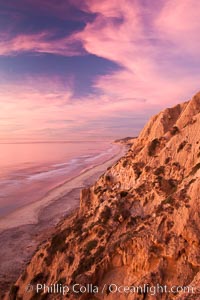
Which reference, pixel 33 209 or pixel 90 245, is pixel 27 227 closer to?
pixel 33 209

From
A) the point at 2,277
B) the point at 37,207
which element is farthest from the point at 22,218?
the point at 2,277

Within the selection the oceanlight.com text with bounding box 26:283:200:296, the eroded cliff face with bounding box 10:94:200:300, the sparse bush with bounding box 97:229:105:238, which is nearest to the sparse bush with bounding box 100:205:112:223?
the eroded cliff face with bounding box 10:94:200:300

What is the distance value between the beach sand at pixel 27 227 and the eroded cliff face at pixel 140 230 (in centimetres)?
614

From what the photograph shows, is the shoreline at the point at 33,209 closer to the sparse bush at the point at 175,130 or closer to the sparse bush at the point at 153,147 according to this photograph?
the sparse bush at the point at 153,147

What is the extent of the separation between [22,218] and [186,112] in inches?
1001

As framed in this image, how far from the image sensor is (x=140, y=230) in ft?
42.5

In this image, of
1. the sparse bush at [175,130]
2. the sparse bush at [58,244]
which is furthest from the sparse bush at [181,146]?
the sparse bush at [58,244]

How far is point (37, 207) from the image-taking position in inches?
1609

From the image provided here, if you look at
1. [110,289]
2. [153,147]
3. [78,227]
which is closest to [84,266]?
Result: [110,289]

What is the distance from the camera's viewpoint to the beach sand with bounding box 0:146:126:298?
22625 mm

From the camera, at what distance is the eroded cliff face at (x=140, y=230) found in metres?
11.0

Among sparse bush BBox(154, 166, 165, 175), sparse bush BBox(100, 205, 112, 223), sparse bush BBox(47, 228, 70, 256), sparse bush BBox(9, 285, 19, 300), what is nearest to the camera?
sparse bush BBox(9, 285, 19, 300)

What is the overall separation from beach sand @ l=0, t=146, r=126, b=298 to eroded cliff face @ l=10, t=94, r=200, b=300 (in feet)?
20.2

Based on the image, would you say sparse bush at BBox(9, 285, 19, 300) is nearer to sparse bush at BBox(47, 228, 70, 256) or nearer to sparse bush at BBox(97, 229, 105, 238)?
sparse bush at BBox(47, 228, 70, 256)
